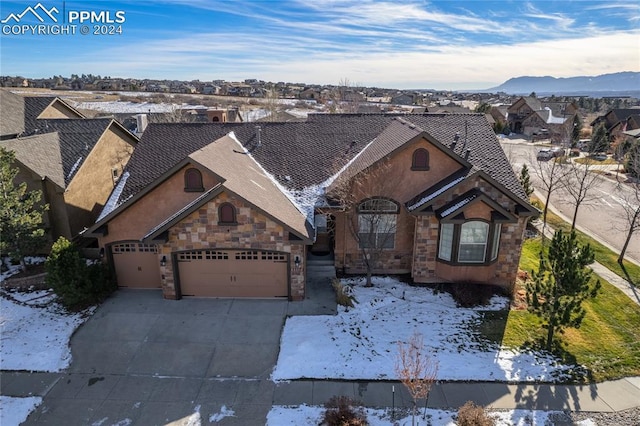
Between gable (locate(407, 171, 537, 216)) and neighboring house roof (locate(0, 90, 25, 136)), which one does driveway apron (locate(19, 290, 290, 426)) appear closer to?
gable (locate(407, 171, 537, 216))

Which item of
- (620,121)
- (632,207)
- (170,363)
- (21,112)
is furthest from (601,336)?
(620,121)

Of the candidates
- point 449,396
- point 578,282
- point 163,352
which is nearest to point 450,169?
point 578,282

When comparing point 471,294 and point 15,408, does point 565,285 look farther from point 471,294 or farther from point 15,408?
point 15,408

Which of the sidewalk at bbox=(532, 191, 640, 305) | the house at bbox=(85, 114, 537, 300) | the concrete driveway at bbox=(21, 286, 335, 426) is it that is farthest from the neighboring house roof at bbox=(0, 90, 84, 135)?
the sidewalk at bbox=(532, 191, 640, 305)

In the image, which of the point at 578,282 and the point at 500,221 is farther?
the point at 500,221

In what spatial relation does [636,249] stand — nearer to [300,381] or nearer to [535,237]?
[535,237]

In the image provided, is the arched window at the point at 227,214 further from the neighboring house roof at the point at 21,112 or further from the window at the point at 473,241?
the neighboring house roof at the point at 21,112
